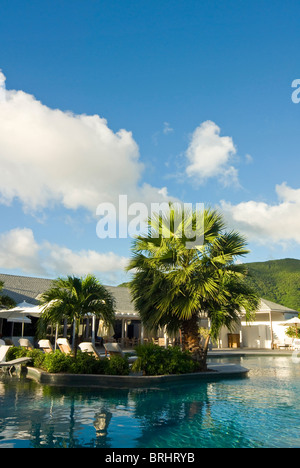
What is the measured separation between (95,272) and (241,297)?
5308mm

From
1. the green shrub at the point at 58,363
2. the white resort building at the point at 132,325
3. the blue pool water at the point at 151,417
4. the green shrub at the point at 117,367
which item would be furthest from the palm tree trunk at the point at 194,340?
the white resort building at the point at 132,325

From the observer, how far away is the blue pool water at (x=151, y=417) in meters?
5.66

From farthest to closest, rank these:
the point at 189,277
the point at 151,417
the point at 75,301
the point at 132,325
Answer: the point at 132,325
the point at 189,277
the point at 75,301
the point at 151,417

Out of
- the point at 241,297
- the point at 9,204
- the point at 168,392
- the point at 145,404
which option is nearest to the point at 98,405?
the point at 145,404

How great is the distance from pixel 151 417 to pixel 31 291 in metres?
22.3

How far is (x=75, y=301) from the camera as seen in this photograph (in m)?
12.2

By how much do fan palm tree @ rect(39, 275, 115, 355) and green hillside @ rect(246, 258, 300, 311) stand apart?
4286 centimetres

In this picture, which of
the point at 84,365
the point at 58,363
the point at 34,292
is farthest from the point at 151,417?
the point at 34,292

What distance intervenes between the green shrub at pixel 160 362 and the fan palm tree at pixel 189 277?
904 mm

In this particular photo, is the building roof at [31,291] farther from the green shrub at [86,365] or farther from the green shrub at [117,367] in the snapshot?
the green shrub at [117,367]

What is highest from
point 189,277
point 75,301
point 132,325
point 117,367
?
point 189,277

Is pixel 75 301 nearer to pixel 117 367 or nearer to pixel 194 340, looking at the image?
pixel 117 367

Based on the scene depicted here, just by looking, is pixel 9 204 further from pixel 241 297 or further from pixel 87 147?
pixel 241 297

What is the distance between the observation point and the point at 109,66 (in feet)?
45.9
